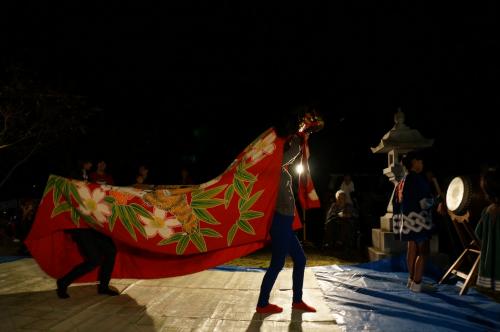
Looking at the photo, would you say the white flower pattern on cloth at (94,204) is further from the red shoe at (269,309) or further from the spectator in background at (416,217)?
the spectator in background at (416,217)

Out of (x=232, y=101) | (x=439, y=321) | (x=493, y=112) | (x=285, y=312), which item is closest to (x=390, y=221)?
(x=439, y=321)

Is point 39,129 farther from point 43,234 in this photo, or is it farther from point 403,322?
point 403,322

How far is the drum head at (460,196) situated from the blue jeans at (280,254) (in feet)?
7.87

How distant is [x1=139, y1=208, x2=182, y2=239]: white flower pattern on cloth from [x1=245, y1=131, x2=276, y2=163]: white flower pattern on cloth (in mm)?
1083

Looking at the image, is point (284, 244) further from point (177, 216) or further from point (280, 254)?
point (177, 216)

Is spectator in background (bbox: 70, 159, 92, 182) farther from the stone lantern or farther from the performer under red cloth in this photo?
the stone lantern

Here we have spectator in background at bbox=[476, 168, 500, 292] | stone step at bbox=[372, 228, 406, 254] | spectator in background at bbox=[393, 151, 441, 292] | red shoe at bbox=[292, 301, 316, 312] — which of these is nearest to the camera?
red shoe at bbox=[292, 301, 316, 312]

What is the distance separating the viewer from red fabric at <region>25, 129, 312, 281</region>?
3811 millimetres

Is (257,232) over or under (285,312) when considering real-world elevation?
over

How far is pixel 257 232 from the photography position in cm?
380

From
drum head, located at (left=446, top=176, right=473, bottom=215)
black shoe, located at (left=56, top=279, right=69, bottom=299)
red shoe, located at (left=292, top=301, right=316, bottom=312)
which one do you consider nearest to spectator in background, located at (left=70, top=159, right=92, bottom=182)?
black shoe, located at (left=56, top=279, right=69, bottom=299)

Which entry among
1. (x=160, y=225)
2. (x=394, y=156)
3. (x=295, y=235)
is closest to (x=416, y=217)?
(x=295, y=235)

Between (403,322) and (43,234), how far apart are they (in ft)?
12.3

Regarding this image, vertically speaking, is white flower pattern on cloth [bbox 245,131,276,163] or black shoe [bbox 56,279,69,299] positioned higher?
white flower pattern on cloth [bbox 245,131,276,163]
